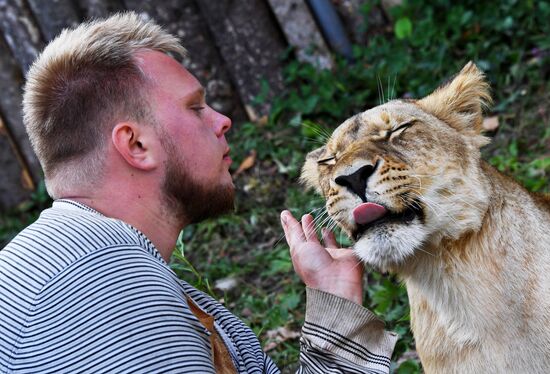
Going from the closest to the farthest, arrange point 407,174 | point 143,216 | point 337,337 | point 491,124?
point 337,337 → point 143,216 → point 407,174 → point 491,124

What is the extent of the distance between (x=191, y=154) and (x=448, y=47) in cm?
369

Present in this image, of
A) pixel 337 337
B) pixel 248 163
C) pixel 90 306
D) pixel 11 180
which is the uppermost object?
pixel 90 306

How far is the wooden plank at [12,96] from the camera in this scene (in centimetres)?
589

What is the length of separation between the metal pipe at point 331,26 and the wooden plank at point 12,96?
2157 millimetres

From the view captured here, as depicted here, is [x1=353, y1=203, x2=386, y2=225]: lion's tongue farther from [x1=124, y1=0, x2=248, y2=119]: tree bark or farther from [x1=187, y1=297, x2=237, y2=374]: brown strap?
[x1=124, y1=0, x2=248, y2=119]: tree bark

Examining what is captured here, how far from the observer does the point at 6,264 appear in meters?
2.08

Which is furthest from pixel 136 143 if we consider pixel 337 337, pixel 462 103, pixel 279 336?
pixel 279 336

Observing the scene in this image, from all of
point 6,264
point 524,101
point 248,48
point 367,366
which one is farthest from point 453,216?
point 248,48

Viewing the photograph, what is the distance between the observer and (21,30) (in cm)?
575

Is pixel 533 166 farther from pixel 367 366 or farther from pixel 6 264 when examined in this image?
pixel 6 264

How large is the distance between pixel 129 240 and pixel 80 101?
Result: 58 cm

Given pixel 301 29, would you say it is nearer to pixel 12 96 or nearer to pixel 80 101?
pixel 12 96

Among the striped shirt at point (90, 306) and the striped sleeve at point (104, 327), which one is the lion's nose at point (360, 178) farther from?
the striped sleeve at point (104, 327)

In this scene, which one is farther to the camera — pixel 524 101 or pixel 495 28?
pixel 495 28
